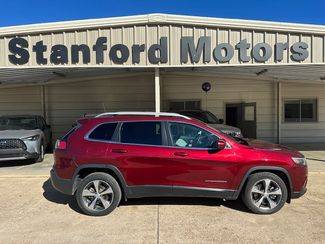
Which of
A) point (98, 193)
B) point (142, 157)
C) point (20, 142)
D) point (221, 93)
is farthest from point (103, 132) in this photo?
point (221, 93)

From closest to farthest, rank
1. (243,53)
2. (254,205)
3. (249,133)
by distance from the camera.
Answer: (254,205)
(243,53)
(249,133)

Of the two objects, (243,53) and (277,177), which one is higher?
(243,53)

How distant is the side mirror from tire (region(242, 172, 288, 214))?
0.69 meters

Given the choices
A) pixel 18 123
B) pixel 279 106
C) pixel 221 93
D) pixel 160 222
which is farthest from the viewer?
pixel 221 93

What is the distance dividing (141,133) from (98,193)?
1214 millimetres

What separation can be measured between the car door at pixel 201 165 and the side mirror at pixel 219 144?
67mm

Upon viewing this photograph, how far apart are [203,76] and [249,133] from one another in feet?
10.7

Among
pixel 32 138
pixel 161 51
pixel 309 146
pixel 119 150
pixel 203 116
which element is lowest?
pixel 309 146

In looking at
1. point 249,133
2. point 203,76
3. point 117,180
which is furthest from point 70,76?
point 117,180

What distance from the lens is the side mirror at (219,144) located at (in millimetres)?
6234

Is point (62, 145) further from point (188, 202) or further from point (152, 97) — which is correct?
point (152, 97)

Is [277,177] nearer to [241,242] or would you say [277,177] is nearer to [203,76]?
[241,242]

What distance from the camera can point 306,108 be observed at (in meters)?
17.2

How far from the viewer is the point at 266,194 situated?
6.39m
